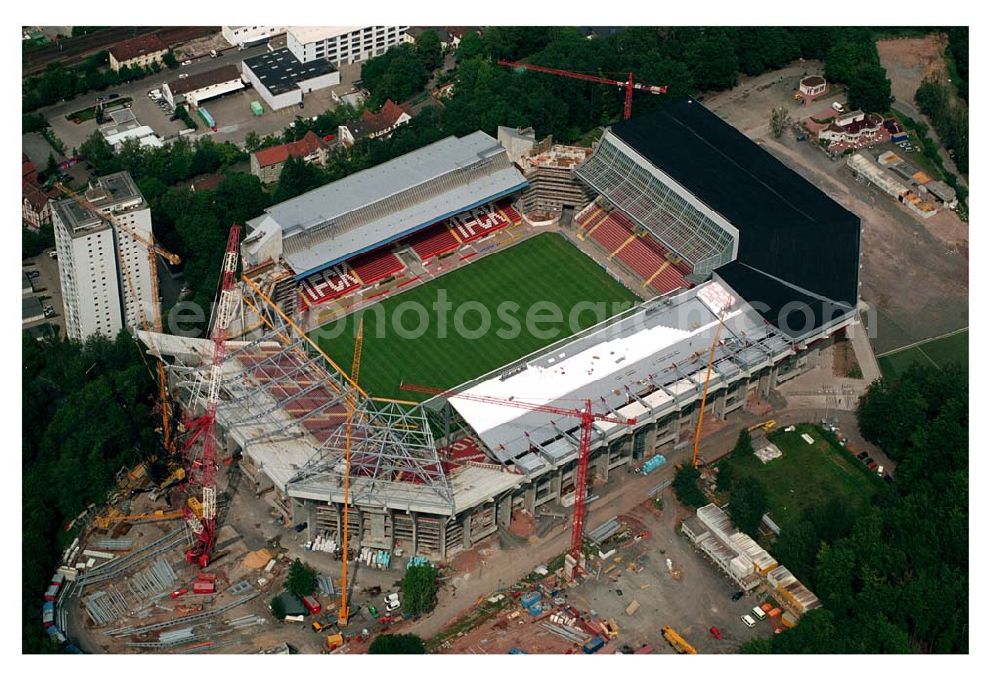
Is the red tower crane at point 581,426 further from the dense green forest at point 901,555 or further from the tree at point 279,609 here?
the tree at point 279,609

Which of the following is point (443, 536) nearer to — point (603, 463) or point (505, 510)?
point (505, 510)

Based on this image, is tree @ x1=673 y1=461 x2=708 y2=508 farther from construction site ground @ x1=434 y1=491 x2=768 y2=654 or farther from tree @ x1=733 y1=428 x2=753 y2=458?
tree @ x1=733 y1=428 x2=753 y2=458

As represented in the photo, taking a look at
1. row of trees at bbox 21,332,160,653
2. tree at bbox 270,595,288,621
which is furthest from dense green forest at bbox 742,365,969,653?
row of trees at bbox 21,332,160,653

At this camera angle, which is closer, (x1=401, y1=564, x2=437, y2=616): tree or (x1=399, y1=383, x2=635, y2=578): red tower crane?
(x1=401, y1=564, x2=437, y2=616): tree

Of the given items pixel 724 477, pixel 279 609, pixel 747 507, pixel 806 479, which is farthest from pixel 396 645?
pixel 806 479

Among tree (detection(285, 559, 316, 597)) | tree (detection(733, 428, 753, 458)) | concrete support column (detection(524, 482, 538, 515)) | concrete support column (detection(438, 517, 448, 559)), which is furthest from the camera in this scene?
tree (detection(733, 428, 753, 458))

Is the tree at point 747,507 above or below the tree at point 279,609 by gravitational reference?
below

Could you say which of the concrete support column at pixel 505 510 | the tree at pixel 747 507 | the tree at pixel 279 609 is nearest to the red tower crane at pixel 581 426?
the concrete support column at pixel 505 510
